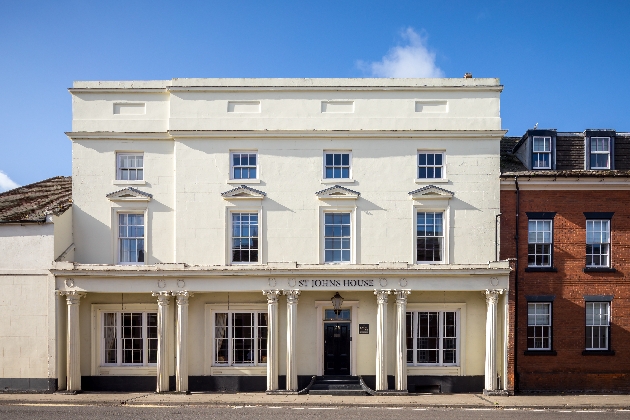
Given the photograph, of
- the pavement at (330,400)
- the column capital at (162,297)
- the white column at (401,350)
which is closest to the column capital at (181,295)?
the column capital at (162,297)

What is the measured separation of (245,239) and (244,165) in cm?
290

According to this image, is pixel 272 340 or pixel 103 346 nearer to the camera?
pixel 272 340

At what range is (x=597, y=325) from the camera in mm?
19109

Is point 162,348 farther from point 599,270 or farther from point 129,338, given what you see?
point 599,270

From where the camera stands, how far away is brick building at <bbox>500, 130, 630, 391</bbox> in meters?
18.9

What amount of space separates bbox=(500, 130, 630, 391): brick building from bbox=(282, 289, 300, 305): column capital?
26.7 feet

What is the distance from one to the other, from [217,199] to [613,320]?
16.0m

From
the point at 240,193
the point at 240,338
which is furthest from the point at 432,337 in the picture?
the point at 240,193

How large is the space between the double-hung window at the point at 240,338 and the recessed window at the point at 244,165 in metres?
5.40

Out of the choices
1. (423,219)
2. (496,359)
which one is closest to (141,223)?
(423,219)

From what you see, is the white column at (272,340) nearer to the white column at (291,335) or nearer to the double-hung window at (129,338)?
Result: the white column at (291,335)

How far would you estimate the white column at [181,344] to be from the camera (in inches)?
726

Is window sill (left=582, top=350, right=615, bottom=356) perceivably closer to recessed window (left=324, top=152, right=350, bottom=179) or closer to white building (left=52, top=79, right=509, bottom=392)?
white building (left=52, top=79, right=509, bottom=392)

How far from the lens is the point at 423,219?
19344mm
